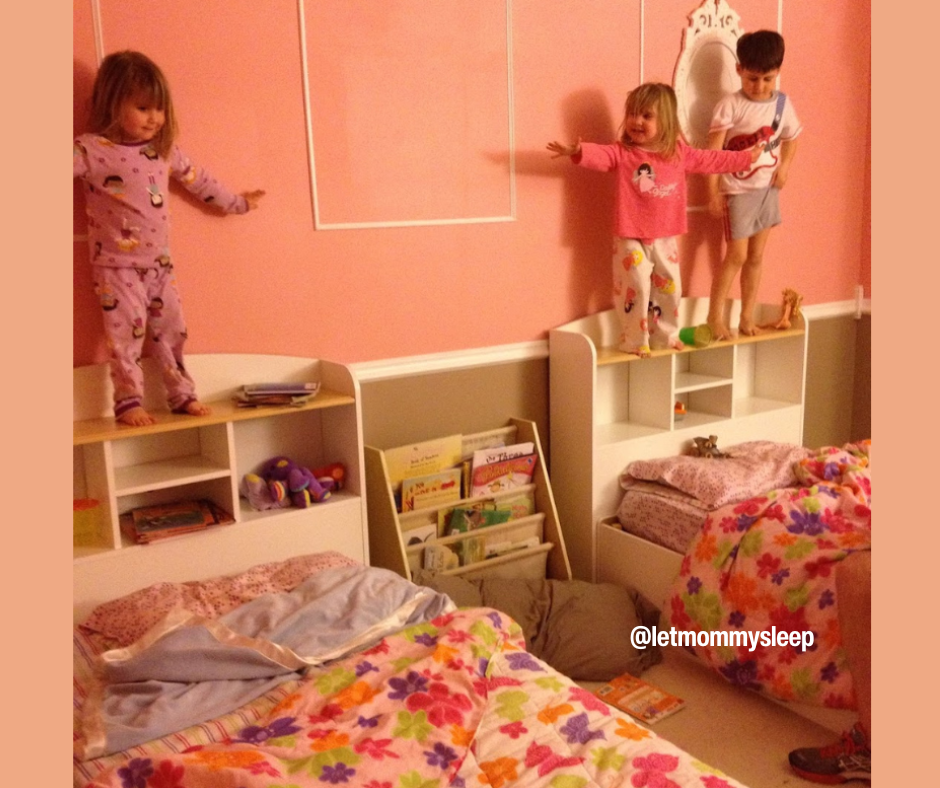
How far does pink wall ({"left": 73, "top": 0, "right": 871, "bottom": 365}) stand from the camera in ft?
7.27

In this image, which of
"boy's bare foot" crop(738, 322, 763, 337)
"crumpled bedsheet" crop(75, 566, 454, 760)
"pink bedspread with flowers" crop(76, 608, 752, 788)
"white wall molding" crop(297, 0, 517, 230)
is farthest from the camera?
"boy's bare foot" crop(738, 322, 763, 337)

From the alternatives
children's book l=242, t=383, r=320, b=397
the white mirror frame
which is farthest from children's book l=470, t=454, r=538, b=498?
the white mirror frame

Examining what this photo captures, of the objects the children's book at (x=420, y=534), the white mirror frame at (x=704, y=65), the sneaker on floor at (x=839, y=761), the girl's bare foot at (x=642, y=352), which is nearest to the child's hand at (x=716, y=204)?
the white mirror frame at (x=704, y=65)

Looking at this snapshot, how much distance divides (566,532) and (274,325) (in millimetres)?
1279

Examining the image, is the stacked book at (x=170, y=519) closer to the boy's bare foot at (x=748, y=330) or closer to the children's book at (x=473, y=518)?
the children's book at (x=473, y=518)

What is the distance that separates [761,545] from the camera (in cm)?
228

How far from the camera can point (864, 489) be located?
247cm

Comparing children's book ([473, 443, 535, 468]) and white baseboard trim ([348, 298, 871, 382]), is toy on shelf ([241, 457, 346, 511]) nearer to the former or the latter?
white baseboard trim ([348, 298, 871, 382])

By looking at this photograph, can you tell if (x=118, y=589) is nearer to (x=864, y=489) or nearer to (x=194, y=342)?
(x=194, y=342)

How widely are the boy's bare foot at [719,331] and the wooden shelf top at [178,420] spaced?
4.89ft

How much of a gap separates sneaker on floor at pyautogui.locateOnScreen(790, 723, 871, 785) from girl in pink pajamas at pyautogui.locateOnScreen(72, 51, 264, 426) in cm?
171

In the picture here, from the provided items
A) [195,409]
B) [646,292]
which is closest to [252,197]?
[195,409]

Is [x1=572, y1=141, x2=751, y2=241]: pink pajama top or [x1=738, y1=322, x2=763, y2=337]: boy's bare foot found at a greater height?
[x1=572, y1=141, x2=751, y2=241]: pink pajama top

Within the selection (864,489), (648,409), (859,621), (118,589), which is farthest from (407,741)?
(648,409)
